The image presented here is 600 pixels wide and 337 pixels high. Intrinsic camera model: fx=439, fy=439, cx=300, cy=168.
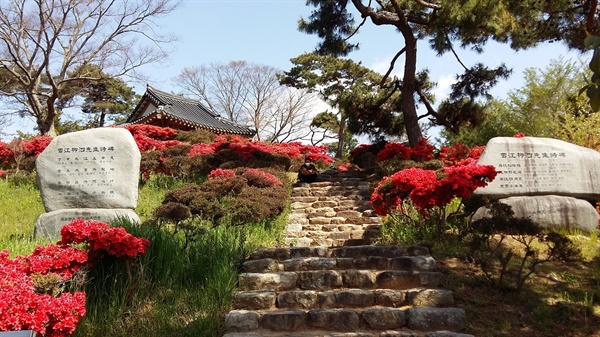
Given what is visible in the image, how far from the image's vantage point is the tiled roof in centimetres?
2155

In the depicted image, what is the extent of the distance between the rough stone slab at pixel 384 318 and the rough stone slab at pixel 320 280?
74 cm

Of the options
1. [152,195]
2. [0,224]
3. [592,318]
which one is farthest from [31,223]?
[592,318]

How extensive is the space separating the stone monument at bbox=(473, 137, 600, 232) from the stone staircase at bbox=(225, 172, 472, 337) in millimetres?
2531

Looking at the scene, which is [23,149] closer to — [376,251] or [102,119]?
[376,251]

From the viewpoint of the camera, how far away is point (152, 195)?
32.6 ft

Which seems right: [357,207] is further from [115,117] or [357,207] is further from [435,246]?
[115,117]

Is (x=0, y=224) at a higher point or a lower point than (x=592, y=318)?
higher

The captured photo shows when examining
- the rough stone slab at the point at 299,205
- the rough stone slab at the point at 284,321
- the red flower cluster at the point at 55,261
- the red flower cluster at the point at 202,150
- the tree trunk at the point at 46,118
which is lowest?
the rough stone slab at the point at 284,321

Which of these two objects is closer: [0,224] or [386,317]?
[386,317]

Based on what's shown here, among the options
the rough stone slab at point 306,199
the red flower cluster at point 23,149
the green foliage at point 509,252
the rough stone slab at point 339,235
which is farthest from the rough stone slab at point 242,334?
the red flower cluster at point 23,149

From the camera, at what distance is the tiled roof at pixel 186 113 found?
2155cm

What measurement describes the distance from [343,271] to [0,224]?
21.1 feet

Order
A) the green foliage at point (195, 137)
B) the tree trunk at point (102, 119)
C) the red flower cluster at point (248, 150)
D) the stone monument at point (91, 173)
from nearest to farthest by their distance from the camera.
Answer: the stone monument at point (91, 173), the red flower cluster at point (248, 150), the green foliage at point (195, 137), the tree trunk at point (102, 119)

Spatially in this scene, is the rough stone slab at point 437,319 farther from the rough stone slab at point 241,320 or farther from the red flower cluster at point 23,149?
the red flower cluster at point 23,149
